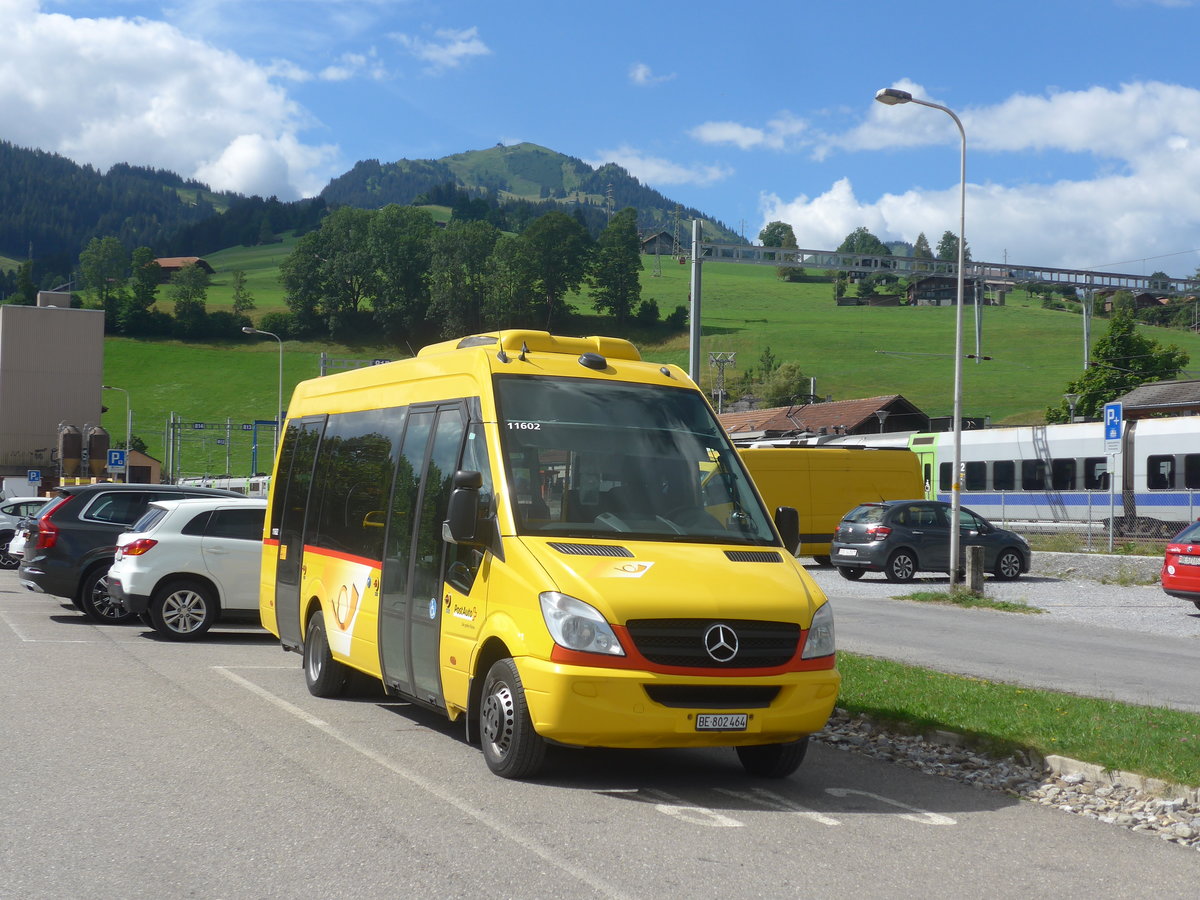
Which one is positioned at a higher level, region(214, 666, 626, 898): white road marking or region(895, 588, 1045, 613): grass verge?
region(214, 666, 626, 898): white road marking

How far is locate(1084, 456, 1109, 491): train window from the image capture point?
3875cm

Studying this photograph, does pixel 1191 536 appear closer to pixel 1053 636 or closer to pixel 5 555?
pixel 1053 636

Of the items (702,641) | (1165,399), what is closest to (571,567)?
(702,641)

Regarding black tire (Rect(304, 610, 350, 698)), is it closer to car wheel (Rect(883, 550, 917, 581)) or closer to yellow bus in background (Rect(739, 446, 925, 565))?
car wheel (Rect(883, 550, 917, 581))

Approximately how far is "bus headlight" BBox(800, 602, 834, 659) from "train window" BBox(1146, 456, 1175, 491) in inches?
1234

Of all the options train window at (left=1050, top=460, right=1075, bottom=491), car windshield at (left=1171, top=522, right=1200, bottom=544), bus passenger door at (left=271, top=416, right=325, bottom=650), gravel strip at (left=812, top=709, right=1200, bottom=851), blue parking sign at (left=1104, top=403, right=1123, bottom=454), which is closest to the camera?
gravel strip at (left=812, top=709, right=1200, bottom=851)

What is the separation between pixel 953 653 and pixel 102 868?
11.5 meters

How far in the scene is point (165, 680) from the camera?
11.9 m

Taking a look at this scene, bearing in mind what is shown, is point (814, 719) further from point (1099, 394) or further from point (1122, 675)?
point (1099, 394)

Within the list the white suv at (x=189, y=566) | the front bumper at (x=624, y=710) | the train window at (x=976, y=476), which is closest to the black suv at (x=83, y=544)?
the white suv at (x=189, y=566)

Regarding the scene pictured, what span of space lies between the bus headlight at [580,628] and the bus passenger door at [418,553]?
1496mm

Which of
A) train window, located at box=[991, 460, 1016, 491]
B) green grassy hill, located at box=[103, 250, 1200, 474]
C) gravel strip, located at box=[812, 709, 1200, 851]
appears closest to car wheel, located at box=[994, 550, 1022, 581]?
train window, located at box=[991, 460, 1016, 491]

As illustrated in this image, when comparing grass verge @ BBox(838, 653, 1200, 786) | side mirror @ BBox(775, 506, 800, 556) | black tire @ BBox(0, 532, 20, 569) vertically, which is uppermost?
side mirror @ BBox(775, 506, 800, 556)

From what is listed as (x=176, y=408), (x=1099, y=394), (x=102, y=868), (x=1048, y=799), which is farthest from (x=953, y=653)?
(x=176, y=408)
